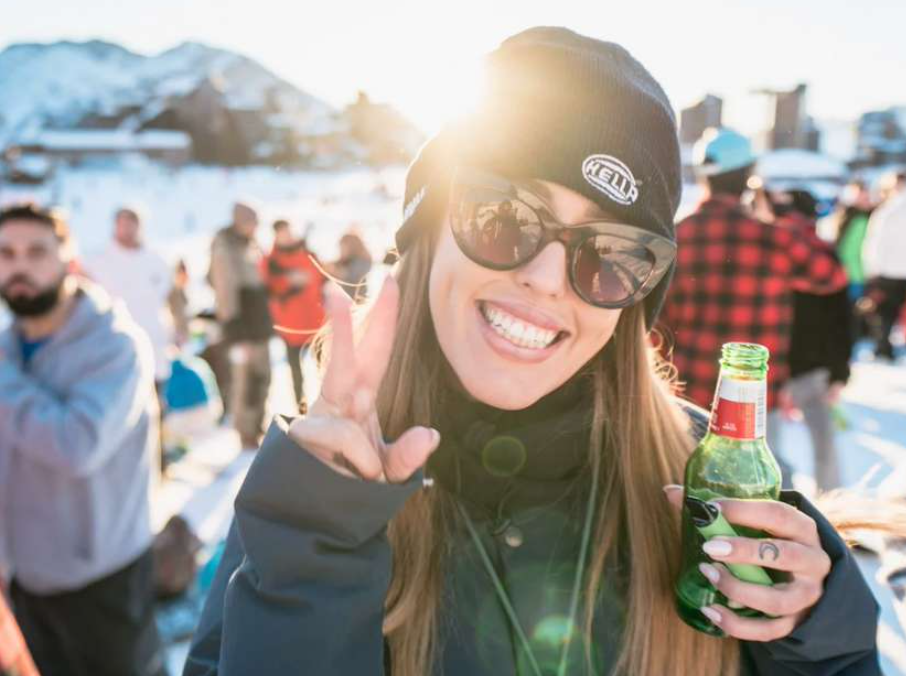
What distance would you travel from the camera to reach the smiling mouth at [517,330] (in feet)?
4.06

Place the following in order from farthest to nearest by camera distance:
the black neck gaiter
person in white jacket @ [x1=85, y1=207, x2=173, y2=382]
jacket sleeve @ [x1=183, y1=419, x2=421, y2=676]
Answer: person in white jacket @ [x1=85, y1=207, x2=173, y2=382]
the black neck gaiter
jacket sleeve @ [x1=183, y1=419, x2=421, y2=676]

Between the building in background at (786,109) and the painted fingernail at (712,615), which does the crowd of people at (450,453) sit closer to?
the painted fingernail at (712,615)

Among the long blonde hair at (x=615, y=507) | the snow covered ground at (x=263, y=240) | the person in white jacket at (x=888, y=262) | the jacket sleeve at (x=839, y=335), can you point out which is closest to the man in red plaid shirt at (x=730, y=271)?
the snow covered ground at (x=263, y=240)

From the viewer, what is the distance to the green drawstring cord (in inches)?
46.0

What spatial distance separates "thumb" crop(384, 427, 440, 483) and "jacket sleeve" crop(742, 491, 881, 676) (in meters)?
0.68

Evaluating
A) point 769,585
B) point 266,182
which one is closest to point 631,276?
point 769,585

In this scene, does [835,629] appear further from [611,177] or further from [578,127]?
[578,127]

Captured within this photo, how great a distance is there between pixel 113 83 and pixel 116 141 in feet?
93.9

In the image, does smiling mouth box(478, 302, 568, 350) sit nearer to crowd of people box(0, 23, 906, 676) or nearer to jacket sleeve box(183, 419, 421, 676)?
crowd of people box(0, 23, 906, 676)

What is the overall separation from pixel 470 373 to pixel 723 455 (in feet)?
1.65

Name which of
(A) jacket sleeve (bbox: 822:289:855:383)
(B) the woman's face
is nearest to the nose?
(B) the woman's face

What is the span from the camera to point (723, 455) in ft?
3.85

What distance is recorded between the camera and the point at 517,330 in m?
1.24

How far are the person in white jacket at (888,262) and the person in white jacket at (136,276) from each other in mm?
6731
